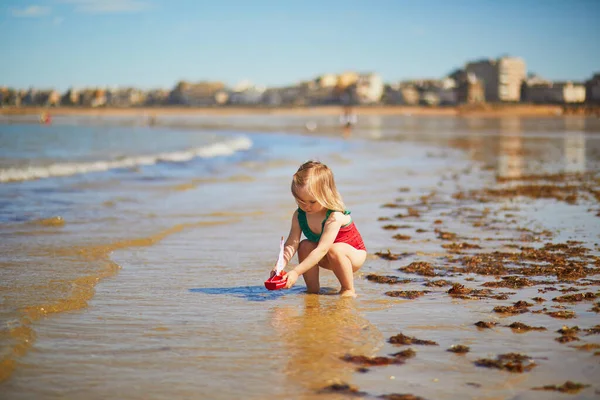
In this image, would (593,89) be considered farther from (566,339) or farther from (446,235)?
(566,339)

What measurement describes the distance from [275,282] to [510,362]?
1.76m

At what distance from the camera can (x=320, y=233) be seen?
5574 mm

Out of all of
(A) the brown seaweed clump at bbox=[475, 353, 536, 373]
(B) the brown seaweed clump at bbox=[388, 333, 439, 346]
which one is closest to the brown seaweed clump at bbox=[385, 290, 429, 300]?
(B) the brown seaweed clump at bbox=[388, 333, 439, 346]

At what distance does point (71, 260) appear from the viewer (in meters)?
6.89

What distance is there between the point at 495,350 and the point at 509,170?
1411 cm

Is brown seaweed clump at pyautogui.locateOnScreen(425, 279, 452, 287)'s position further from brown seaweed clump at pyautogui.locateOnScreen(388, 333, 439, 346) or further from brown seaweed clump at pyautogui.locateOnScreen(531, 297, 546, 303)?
brown seaweed clump at pyautogui.locateOnScreen(388, 333, 439, 346)

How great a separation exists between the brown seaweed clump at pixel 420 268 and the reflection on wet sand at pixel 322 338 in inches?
45.6

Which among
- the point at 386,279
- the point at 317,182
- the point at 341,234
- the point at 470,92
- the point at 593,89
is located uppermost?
the point at 593,89

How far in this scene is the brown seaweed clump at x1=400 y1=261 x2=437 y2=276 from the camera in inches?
250

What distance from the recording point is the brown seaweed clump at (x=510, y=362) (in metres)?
3.78

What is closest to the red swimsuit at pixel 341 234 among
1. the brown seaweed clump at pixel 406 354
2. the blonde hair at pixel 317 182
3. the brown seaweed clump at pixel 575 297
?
the blonde hair at pixel 317 182

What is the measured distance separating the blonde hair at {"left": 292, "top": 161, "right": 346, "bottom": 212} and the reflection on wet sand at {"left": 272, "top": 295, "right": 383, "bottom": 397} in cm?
75

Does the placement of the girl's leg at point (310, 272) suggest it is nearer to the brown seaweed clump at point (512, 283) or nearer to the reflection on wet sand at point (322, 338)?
the reflection on wet sand at point (322, 338)

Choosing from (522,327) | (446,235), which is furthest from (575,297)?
(446,235)
